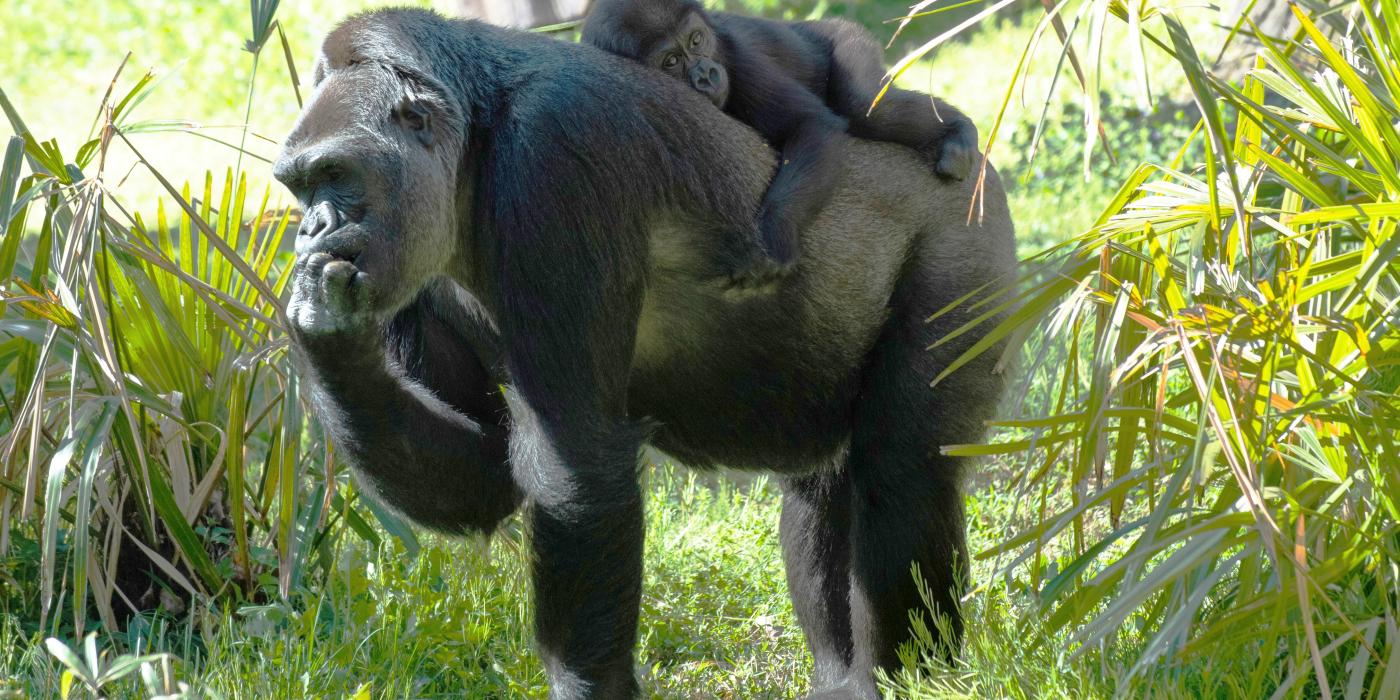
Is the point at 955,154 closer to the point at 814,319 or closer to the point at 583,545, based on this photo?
the point at 814,319

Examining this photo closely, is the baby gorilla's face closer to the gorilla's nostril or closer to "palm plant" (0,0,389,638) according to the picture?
"palm plant" (0,0,389,638)

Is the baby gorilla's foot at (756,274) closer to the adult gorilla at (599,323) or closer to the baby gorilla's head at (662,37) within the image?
the adult gorilla at (599,323)

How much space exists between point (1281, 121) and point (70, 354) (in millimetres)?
2603

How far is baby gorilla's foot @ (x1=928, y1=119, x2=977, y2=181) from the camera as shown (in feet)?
10.4

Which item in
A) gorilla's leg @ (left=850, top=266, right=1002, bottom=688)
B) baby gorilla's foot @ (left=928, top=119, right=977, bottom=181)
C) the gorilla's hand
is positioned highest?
the gorilla's hand

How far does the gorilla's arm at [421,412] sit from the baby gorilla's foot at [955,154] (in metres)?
1.04

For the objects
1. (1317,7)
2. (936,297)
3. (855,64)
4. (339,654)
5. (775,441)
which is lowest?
(339,654)

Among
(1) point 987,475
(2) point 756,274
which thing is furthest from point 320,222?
(1) point 987,475

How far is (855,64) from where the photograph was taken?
3.39 metres

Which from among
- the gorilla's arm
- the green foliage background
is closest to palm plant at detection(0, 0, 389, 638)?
the green foliage background

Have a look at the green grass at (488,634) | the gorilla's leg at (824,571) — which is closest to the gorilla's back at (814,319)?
the gorilla's leg at (824,571)

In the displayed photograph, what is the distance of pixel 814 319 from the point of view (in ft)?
10.0

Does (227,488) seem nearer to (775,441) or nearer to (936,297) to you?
(775,441)

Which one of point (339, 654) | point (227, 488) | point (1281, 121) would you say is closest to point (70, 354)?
point (227, 488)
